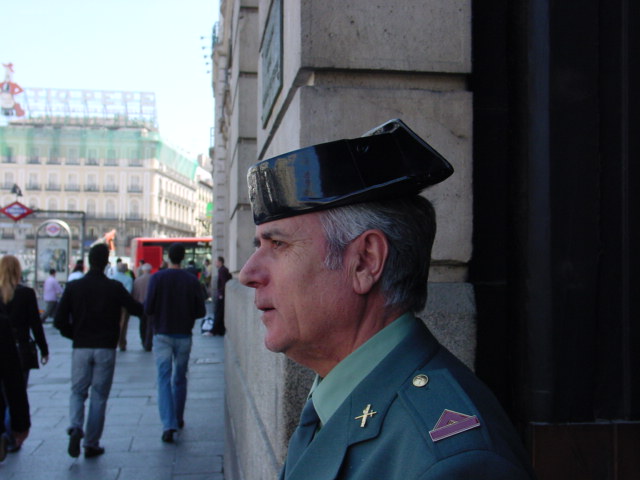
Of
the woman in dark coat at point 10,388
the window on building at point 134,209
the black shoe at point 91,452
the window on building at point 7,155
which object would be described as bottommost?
the black shoe at point 91,452

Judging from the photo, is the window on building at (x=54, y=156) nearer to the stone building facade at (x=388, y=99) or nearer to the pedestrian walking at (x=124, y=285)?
the pedestrian walking at (x=124, y=285)

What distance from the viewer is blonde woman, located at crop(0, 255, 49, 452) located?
6.30m

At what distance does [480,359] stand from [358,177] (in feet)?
4.92

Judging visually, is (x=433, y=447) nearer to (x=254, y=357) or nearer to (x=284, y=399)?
(x=284, y=399)

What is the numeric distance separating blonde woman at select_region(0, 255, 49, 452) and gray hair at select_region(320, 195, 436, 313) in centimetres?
557

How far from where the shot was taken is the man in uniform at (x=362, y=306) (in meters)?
1.09

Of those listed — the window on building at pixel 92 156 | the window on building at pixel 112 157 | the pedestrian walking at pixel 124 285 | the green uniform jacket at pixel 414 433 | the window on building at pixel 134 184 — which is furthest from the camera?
the window on building at pixel 134 184

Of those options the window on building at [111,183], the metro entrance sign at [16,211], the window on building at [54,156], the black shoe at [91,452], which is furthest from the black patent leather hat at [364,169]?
the window on building at [111,183]

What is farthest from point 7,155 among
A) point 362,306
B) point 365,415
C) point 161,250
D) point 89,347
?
point 365,415

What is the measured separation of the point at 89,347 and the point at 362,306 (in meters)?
5.30

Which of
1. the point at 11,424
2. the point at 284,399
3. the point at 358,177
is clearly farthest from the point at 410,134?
the point at 11,424

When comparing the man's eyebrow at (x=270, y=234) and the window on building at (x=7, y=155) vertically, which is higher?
the window on building at (x=7, y=155)

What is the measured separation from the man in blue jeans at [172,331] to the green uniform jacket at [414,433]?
5.90 meters

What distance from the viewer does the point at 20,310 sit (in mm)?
6328
